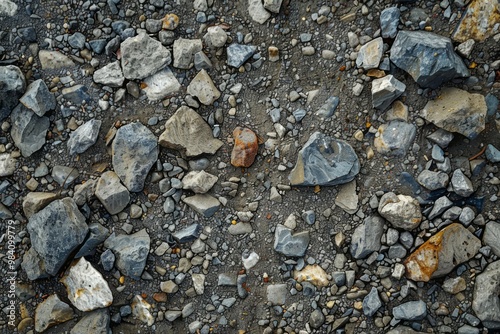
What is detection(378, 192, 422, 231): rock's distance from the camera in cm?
299

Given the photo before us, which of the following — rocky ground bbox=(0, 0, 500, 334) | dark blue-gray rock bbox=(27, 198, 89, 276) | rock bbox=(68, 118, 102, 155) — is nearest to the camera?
rocky ground bbox=(0, 0, 500, 334)

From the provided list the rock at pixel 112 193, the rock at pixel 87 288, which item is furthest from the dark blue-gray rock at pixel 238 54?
the rock at pixel 87 288

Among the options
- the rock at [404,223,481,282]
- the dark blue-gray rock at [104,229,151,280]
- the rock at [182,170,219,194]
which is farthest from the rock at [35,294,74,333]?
the rock at [404,223,481,282]

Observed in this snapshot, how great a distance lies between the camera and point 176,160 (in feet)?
10.6

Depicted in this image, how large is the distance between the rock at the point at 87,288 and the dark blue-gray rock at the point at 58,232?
12 cm

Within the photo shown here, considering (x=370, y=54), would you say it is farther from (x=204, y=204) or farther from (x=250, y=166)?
(x=204, y=204)

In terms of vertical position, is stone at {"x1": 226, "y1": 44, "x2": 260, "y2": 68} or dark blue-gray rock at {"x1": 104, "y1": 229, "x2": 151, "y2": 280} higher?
stone at {"x1": 226, "y1": 44, "x2": 260, "y2": 68}

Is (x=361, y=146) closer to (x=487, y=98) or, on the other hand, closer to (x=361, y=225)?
(x=361, y=225)

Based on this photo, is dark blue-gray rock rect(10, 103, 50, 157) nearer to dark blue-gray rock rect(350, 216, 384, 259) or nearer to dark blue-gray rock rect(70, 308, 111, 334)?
dark blue-gray rock rect(70, 308, 111, 334)

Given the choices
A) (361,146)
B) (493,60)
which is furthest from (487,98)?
(361,146)

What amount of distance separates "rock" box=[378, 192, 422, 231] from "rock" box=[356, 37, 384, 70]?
2.74ft

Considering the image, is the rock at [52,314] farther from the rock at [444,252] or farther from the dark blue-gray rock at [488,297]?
the dark blue-gray rock at [488,297]

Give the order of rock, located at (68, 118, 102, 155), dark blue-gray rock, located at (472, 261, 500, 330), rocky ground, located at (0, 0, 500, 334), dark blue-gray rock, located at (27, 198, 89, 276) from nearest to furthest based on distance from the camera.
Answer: dark blue-gray rock, located at (472, 261, 500, 330)
rocky ground, located at (0, 0, 500, 334)
dark blue-gray rock, located at (27, 198, 89, 276)
rock, located at (68, 118, 102, 155)

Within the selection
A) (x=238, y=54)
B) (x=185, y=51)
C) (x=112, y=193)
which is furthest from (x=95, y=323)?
(x=238, y=54)
